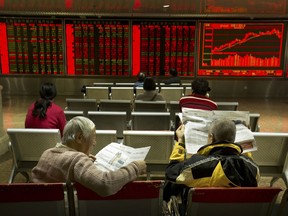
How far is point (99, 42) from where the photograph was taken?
384 inches

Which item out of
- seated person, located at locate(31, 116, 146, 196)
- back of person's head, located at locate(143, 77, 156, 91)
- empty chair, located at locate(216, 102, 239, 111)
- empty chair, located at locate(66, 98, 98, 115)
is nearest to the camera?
seated person, located at locate(31, 116, 146, 196)

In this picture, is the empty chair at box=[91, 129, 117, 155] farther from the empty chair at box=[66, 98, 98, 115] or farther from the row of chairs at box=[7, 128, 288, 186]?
the empty chair at box=[66, 98, 98, 115]

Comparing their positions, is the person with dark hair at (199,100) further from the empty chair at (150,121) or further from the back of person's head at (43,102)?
the back of person's head at (43,102)

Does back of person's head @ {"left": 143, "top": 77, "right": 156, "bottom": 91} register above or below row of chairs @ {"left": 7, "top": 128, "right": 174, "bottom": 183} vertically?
above

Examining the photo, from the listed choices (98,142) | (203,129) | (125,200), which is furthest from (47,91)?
(125,200)

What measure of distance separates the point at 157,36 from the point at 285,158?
6.79 metres

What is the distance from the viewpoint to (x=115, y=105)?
17.3 ft

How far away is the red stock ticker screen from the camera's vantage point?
31.4 feet

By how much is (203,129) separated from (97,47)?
769 centimetres

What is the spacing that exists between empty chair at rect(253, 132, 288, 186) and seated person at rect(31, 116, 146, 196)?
1.78 m

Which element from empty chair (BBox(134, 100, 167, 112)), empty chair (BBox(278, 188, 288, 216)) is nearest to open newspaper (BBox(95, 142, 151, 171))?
empty chair (BBox(278, 188, 288, 216))

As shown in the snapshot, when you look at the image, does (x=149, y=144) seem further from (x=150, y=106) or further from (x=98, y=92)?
(x=98, y=92)

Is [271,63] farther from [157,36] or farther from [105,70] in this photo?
[105,70]

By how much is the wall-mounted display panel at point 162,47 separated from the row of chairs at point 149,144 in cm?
643
